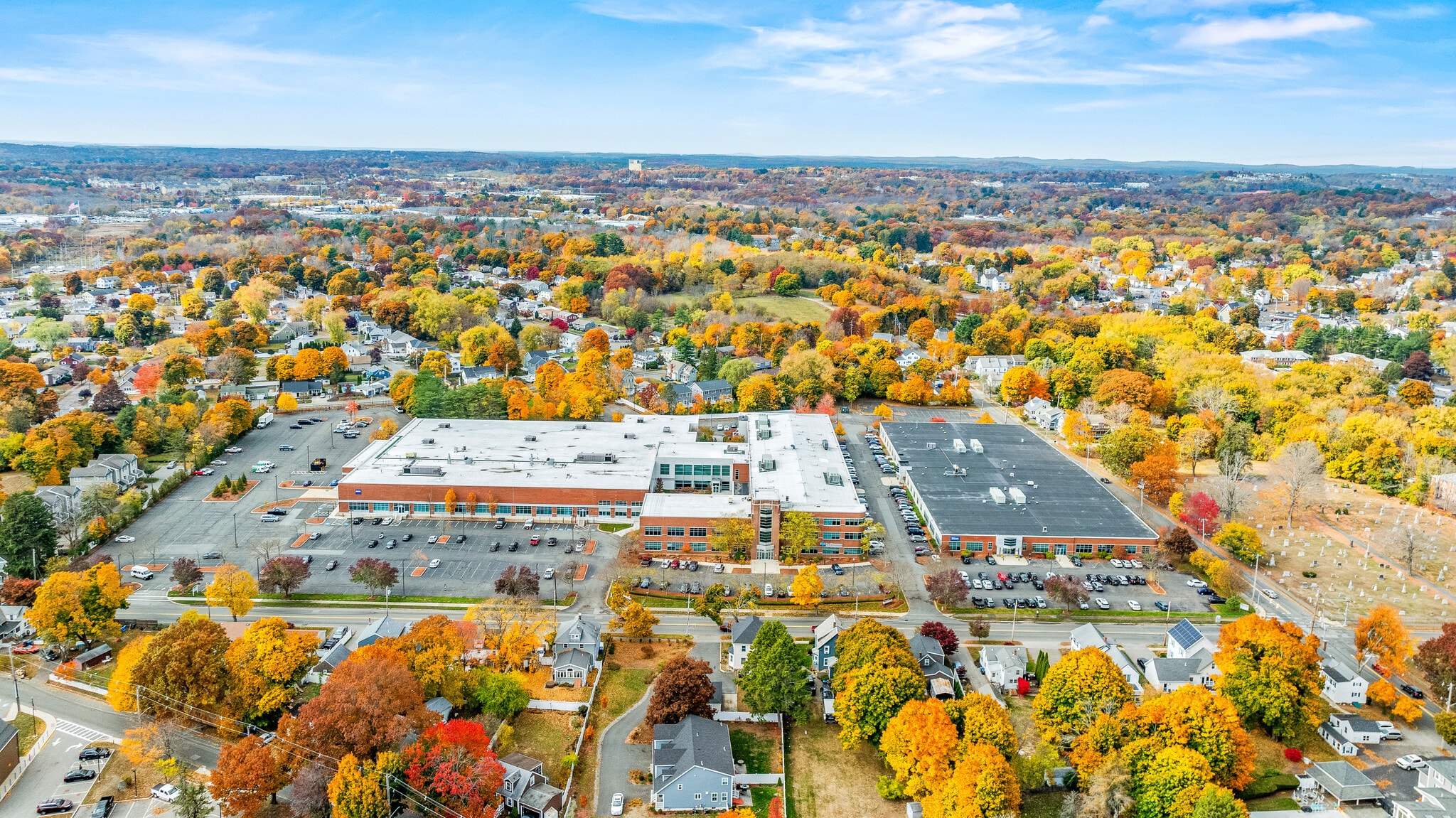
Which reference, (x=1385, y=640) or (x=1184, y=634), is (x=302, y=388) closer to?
(x=1184, y=634)

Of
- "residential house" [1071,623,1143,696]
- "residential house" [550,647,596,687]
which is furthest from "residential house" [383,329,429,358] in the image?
"residential house" [1071,623,1143,696]

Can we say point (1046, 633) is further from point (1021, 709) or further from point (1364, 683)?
point (1364, 683)

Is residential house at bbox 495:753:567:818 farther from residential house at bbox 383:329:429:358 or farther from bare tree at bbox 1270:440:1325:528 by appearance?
residential house at bbox 383:329:429:358

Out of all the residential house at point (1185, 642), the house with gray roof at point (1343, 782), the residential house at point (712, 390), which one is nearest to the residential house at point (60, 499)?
the residential house at point (712, 390)

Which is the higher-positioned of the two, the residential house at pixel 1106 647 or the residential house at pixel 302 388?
the residential house at pixel 302 388

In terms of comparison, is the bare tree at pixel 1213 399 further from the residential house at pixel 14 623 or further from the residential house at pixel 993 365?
the residential house at pixel 14 623

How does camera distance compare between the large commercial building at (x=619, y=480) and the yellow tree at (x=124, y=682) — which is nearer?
the yellow tree at (x=124, y=682)

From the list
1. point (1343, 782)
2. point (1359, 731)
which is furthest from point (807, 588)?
point (1359, 731)
